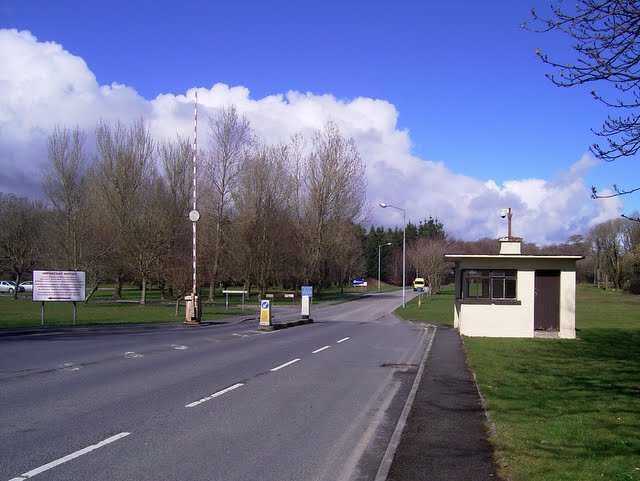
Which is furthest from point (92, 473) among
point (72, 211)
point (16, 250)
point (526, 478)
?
point (16, 250)

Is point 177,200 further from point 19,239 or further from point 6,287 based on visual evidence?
point 6,287

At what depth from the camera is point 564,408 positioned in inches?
370

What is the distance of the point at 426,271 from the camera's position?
6988 centimetres

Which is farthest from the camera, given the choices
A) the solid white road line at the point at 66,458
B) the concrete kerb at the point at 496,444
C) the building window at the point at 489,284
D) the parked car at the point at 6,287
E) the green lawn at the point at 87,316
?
the parked car at the point at 6,287

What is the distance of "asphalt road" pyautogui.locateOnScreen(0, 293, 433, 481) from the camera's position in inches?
239

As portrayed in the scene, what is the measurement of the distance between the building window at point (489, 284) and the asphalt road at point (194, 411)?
895cm

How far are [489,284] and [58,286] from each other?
1841cm

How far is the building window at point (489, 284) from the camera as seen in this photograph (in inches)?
985

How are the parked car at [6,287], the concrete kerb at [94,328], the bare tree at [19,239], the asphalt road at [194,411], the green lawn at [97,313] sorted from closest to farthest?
1. the asphalt road at [194,411]
2. the concrete kerb at [94,328]
3. the green lawn at [97,313]
4. the bare tree at [19,239]
5. the parked car at [6,287]

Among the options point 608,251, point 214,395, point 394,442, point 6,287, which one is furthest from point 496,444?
point 608,251

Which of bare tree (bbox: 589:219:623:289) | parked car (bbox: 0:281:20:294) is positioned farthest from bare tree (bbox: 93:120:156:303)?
bare tree (bbox: 589:219:623:289)

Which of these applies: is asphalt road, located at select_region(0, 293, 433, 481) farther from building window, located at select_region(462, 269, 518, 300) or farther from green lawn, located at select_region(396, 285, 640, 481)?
building window, located at select_region(462, 269, 518, 300)

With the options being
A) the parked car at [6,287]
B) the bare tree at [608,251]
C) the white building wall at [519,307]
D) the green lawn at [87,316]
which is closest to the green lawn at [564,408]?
the white building wall at [519,307]

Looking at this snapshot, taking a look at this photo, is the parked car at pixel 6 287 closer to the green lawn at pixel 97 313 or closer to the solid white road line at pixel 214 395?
the green lawn at pixel 97 313
